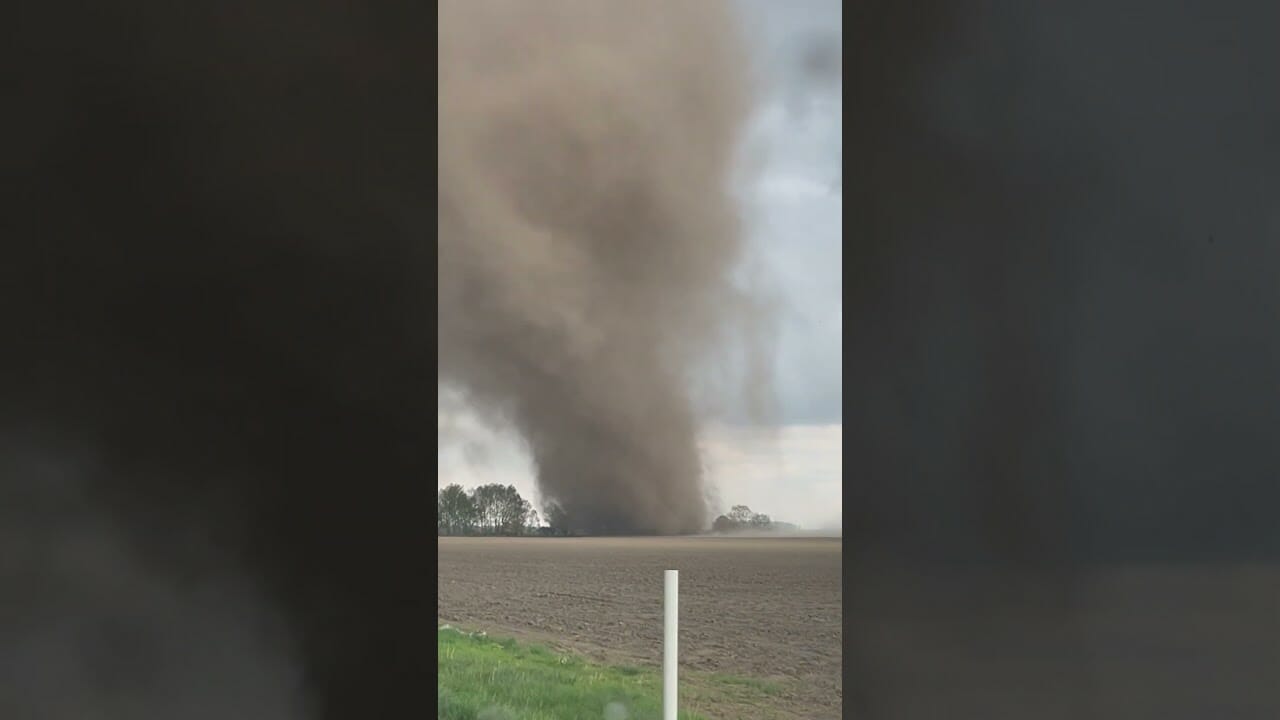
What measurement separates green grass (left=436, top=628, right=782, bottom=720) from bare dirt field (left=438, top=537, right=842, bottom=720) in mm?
72

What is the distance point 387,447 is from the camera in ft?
4.19

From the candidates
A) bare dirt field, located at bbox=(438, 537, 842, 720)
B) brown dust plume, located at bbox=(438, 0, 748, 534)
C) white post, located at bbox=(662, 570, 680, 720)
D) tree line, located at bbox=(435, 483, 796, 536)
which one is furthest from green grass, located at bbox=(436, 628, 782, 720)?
white post, located at bbox=(662, 570, 680, 720)

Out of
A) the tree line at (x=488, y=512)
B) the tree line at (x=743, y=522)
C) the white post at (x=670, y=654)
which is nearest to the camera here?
the white post at (x=670, y=654)

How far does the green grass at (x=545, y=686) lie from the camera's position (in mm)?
5152

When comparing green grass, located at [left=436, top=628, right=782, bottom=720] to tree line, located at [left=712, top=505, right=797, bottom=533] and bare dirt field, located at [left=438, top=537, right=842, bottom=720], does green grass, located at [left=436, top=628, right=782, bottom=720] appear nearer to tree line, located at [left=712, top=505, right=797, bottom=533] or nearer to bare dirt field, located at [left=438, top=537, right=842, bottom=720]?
bare dirt field, located at [left=438, top=537, right=842, bottom=720]

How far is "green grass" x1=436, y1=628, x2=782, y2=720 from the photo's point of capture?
5.15 metres

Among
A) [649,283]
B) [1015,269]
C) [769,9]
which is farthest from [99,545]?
[769,9]

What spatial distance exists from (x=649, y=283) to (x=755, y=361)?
647 millimetres

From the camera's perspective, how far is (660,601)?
5.08 metres

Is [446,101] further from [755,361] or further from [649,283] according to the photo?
[755,361]

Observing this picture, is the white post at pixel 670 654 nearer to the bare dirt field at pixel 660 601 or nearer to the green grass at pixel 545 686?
the bare dirt field at pixel 660 601

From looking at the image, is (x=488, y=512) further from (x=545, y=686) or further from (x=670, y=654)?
(x=670, y=654)

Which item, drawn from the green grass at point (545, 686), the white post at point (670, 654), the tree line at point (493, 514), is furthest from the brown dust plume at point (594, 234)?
the white post at point (670, 654)

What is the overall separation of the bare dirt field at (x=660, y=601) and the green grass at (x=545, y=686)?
0.07 m
